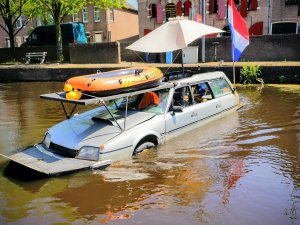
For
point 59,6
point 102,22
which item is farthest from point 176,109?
point 102,22

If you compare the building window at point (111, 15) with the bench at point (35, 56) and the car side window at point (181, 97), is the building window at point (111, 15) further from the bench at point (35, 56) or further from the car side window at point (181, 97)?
the car side window at point (181, 97)

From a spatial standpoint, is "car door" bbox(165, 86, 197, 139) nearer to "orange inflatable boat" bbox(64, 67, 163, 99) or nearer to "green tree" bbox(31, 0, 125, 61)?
"orange inflatable boat" bbox(64, 67, 163, 99)

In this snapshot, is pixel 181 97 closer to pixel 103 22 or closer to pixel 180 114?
pixel 180 114

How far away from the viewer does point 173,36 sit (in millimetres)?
8727

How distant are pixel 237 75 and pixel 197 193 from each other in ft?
36.3

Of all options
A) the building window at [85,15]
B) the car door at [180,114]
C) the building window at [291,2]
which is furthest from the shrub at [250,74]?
the building window at [85,15]

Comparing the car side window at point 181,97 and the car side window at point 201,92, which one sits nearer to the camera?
the car side window at point 181,97

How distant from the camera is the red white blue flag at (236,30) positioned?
35.2 ft

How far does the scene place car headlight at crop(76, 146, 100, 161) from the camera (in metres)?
5.45

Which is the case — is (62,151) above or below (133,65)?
below

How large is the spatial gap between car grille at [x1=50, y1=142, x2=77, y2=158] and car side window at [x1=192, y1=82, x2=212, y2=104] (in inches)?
128

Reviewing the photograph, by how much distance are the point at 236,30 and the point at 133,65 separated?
8792 mm

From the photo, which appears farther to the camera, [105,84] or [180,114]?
[180,114]

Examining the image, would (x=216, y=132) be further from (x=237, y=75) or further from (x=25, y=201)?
(x=237, y=75)
